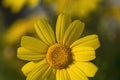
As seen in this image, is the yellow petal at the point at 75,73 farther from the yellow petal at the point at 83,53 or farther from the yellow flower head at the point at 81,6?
the yellow flower head at the point at 81,6

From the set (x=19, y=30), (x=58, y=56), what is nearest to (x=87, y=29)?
(x=19, y=30)

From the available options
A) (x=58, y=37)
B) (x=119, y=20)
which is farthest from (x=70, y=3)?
(x=58, y=37)

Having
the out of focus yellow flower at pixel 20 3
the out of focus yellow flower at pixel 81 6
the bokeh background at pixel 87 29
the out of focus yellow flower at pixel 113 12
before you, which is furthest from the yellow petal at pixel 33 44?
the out of focus yellow flower at pixel 113 12

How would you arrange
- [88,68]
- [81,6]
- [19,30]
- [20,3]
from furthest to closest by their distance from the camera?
[19,30], [20,3], [81,6], [88,68]

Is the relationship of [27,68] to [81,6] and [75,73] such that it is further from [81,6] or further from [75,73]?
[81,6]

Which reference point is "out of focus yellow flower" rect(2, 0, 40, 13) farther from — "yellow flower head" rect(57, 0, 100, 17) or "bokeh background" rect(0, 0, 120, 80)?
"yellow flower head" rect(57, 0, 100, 17)

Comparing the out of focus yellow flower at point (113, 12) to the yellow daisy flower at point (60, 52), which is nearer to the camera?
the yellow daisy flower at point (60, 52)
